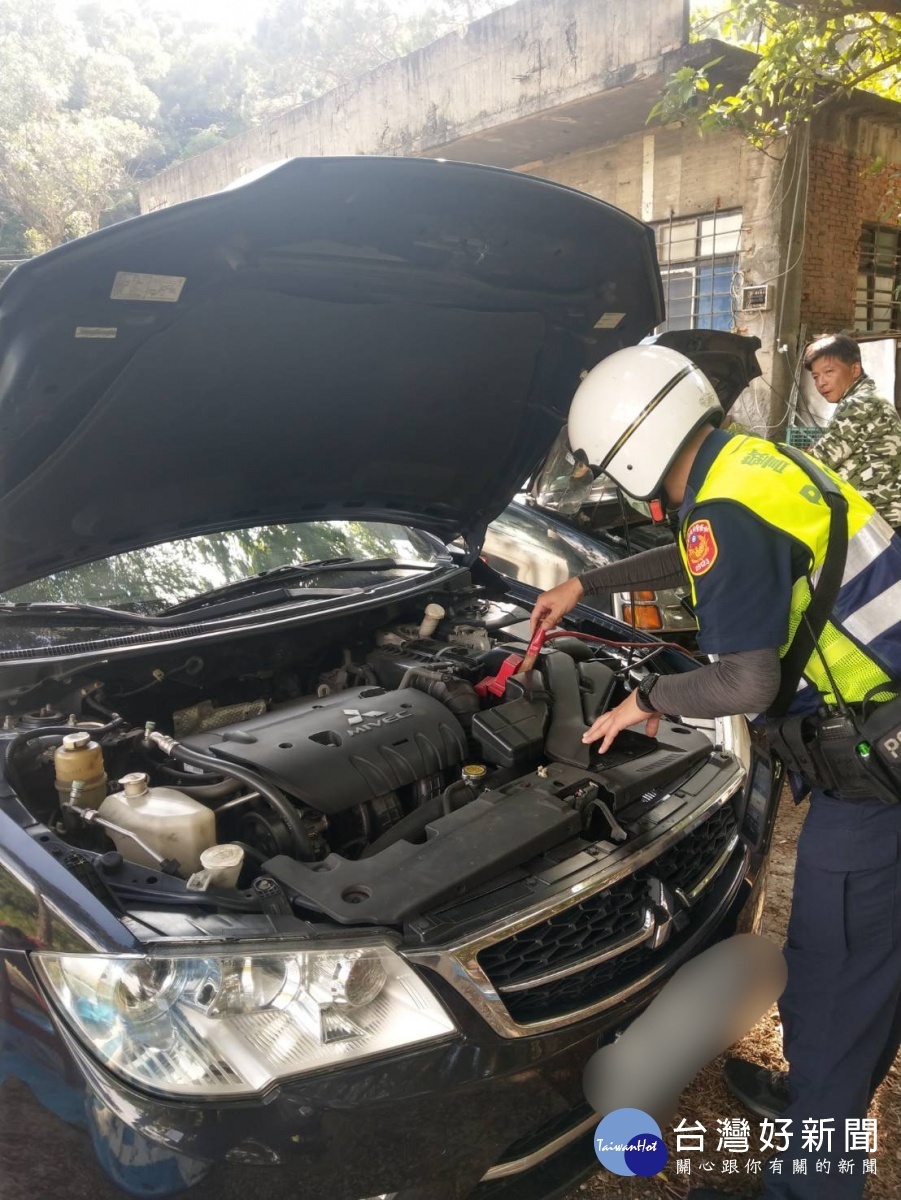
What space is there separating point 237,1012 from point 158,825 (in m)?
0.46

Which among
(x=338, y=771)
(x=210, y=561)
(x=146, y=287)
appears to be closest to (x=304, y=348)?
(x=146, y=287)

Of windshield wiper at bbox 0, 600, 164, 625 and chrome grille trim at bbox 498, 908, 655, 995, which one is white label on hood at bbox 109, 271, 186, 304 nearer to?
windshield wiper at bbox 0, 600, 164, 625

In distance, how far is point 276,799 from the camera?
1.73 meters

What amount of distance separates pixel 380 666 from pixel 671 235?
8011 mm

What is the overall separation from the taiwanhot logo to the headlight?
47 cm

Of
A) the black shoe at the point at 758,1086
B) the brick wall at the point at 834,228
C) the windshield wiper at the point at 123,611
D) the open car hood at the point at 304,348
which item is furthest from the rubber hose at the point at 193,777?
the brick wall at the point at 834,228

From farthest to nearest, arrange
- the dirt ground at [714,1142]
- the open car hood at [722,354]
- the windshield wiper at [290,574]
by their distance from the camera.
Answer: the open car hood at [722,354]
the windshield wiper at [290,574]
the dirt ground at [714,1142]

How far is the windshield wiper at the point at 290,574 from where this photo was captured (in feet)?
8.18

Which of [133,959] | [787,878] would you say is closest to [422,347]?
[133,959]

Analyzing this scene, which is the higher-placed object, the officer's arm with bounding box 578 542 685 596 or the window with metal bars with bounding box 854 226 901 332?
the window with metal bars with bounding box 854 226 901 332

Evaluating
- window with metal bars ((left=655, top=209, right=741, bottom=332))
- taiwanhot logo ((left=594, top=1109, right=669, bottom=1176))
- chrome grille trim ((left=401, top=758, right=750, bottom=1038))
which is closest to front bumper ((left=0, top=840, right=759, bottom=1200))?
chrome grille trim ((left=401, top=758, right=750, bottom=1038))

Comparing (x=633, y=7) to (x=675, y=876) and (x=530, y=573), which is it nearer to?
(x=530, y=573)

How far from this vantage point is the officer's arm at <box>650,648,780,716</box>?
164 centimetres

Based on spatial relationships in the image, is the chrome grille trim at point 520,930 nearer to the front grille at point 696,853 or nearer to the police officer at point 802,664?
the front grille at point 696,853
